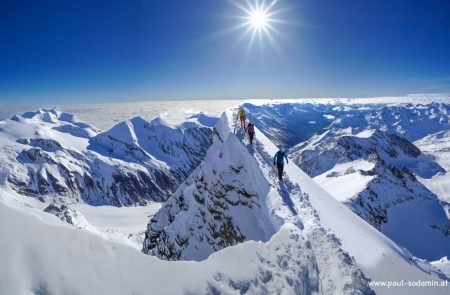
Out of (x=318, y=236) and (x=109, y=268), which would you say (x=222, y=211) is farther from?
(x=109, y=268)

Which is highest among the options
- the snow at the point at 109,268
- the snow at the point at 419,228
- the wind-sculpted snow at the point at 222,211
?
the snow at the point at 109,268

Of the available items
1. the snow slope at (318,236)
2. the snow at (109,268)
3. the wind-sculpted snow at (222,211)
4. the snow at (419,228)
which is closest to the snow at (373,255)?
the snow slope at (318,236)

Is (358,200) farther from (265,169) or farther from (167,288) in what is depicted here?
(167,288)

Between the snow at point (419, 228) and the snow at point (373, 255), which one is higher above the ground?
the snow at point (373, 255)

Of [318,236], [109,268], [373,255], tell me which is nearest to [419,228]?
[373,255]

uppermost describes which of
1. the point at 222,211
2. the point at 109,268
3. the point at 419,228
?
the point at 109,268

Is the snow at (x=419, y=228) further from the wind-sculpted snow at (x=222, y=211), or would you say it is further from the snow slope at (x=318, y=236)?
the wind-sculpted snow at (x=222, y=211)

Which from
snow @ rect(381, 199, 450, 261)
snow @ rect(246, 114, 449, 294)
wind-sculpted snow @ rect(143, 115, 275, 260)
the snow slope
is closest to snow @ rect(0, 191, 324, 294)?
the snow slope

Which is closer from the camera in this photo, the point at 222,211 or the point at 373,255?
the point at 373,255

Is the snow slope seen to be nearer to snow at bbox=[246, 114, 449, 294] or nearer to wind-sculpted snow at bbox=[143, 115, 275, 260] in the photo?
snow at bbox=[246, 114, 449, 294]

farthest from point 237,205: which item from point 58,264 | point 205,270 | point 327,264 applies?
point 58,264

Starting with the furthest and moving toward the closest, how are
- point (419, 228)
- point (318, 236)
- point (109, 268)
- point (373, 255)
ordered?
point (419, 228)
point (373, 255)
point (318, 236)
point (109, 268)
